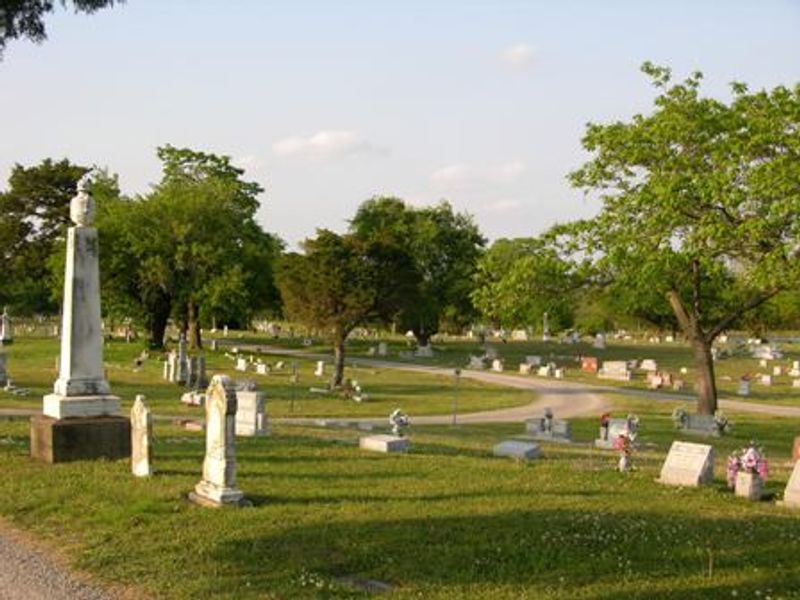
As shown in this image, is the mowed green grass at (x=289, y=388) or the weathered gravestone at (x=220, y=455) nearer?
the weathered gravestone at (x=220, y=455)

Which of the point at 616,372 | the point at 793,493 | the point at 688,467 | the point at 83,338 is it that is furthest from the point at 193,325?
the point at 793,493

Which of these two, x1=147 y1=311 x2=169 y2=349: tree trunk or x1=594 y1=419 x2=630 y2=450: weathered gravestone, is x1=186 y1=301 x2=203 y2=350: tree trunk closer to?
x1=147 y1=311 x2=169 y2=349: tree trunk

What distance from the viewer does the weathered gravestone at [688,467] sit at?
13.9 metres

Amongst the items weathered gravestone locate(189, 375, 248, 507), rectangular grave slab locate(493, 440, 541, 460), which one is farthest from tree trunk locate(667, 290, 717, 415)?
weathered gravestone locate(189, 375, 248, 507)

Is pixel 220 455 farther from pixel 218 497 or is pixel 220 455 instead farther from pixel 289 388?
pixel 289 388

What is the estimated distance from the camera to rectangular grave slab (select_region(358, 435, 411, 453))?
1681 centimetres

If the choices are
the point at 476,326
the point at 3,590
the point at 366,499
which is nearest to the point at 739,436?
the point at 366,499

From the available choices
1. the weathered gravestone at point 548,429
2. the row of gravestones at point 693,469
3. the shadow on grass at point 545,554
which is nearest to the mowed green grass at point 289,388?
the weathered gravestone at point 548,429

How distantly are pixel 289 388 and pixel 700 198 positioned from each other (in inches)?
817

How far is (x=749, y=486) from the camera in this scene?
13.0m

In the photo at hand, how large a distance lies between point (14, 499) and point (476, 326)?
91075 mm

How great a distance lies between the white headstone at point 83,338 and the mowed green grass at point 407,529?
4.09 feet

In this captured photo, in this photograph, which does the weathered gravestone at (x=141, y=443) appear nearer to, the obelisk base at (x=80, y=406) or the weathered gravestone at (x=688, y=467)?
the obelisk base at (x=80, y=406)

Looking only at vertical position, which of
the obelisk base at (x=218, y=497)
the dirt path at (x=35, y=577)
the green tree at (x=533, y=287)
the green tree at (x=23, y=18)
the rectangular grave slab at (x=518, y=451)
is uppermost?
the green tree at (x=23, y=18)
